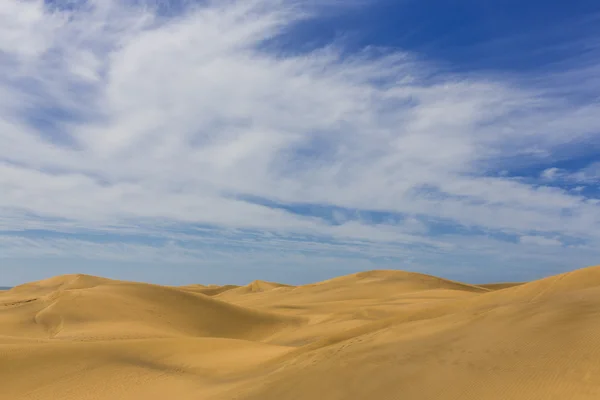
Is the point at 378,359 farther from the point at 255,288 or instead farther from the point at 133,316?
the point at 255,288

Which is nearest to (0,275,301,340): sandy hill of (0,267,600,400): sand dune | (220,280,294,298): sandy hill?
(0,267,600,400): sand dune

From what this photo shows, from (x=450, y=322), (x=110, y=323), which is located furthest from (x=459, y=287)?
(x=450, y=322)

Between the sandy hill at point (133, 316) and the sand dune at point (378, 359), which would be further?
the sandy hill at point (133, 316)

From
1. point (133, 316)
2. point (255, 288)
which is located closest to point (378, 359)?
point (133, 316)

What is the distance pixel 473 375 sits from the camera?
5898 mm

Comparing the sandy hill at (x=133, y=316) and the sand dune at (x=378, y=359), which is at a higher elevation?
the sandy hill at (x=133, y=316)

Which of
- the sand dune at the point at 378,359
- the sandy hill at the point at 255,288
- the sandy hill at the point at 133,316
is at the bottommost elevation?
the sand dune at the point at 378,359

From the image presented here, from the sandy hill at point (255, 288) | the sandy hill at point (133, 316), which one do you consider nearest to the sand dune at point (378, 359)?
the sandy hill at point (133, 316)

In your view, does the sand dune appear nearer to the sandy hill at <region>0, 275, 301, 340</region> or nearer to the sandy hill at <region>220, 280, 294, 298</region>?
the sandy hill at <region>0, 275, 301, 340</region>

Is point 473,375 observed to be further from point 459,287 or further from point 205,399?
point 459,287

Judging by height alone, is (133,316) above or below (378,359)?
above

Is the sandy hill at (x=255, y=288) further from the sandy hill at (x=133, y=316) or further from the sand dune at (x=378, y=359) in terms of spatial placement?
the sand dune at (x=378, y=359)

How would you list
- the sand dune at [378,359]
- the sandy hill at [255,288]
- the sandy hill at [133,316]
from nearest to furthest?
the sand dune at [378,359]
the sandy hill at [133,316]
the sandy hill at [255,288]

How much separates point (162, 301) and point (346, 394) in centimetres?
1669
